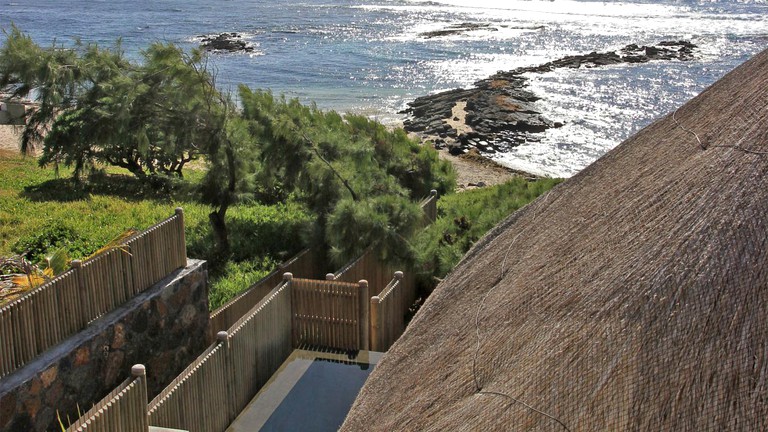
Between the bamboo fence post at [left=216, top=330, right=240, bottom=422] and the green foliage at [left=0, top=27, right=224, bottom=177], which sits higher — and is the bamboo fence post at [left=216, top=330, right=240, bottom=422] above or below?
below

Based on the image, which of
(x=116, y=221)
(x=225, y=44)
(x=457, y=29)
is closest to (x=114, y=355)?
(x=116, y=221)

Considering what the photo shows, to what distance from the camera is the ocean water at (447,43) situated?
34.3 meters

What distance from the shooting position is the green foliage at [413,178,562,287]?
34.2 feet

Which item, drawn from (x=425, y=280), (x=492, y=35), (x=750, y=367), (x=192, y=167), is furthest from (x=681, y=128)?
(x=492, y=35)

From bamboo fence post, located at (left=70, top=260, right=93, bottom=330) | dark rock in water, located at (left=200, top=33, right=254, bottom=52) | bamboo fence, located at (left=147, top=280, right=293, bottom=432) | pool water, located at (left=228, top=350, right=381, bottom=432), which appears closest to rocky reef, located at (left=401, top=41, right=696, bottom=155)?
dark rock in water, located at (left=200, top=33, right=254, bottom=52)

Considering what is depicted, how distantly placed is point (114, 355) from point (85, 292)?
2.51 ft

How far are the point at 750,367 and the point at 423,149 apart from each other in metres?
13.1

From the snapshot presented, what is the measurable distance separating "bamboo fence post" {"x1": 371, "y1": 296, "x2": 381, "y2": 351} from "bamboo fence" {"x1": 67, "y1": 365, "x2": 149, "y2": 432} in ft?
11.4

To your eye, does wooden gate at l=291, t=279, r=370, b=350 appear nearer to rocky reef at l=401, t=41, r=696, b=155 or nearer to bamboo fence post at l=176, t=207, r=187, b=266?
bamboo fence post at l=176, t=207, r=187, b=266

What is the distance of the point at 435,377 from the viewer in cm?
450

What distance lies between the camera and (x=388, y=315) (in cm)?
933

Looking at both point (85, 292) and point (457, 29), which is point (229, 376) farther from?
point (457, 29)

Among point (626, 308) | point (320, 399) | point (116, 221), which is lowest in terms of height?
point (320, 399)

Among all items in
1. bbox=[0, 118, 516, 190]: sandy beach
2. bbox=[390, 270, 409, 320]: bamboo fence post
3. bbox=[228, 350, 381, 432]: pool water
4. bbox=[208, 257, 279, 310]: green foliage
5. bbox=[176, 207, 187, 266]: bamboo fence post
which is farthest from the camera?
bbox=[0, 118, 516, 190]: sandy beach
